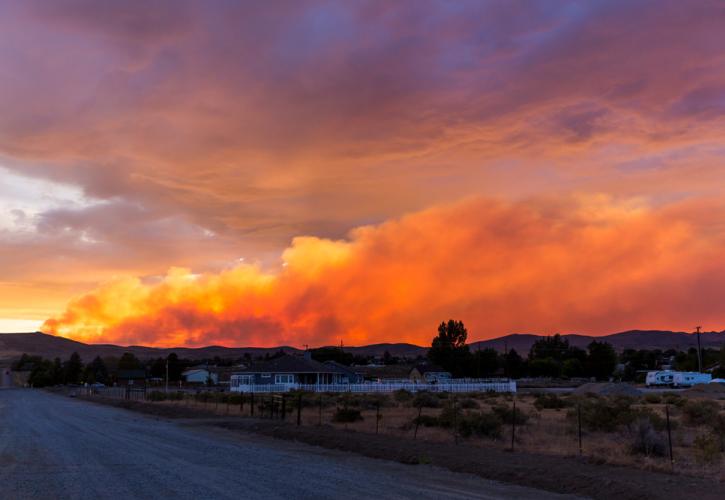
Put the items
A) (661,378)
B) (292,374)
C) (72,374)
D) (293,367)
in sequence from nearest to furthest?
(292,374) → (293,367) → (661,378) → (72,374)

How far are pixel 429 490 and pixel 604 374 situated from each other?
13271 centimetres

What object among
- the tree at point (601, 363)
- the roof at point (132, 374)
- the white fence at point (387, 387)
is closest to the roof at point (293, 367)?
the white fence at point (387, 387)

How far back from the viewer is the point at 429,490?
655 inches

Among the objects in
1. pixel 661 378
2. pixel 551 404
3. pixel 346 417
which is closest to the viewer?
pixel 346 417

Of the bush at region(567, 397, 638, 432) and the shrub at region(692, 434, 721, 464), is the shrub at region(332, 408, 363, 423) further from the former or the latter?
the shrub at region(692, 434, 721, 464)

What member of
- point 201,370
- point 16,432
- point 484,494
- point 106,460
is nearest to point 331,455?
point 106,460

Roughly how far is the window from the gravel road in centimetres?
5567

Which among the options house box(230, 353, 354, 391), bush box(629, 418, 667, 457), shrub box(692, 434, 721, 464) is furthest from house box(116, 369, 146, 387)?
shrub box(692, 434, 721, 464)

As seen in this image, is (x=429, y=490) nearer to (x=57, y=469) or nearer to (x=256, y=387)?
(x=57, y=469)

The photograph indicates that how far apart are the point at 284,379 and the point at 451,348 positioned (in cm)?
6385

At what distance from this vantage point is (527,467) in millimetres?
19594

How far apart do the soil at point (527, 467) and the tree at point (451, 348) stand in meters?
109

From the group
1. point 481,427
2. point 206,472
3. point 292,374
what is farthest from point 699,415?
point 292,374

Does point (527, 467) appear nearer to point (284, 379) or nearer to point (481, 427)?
point (481, 427)
